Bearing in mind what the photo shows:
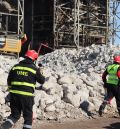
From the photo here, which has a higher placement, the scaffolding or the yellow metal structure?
the scaffolding

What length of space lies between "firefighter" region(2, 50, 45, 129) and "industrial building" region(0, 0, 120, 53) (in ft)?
65.7

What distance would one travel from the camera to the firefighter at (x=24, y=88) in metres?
10.2

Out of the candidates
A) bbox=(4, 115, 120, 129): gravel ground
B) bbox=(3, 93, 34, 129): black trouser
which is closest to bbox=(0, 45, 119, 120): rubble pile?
bbox=(4, 115, 120, 129): gravel ground

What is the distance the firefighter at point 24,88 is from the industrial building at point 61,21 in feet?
65.7

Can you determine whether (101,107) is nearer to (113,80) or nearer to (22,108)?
(113,80)

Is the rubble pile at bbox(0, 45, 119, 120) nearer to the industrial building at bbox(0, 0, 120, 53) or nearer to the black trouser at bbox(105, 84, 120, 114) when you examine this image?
the black trouser at bbox(105, 84, 120, 114)

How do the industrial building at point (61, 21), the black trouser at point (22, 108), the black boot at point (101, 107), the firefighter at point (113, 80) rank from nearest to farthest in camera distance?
the black trouser at point (22, 108) < the firefighter at point (113, 80) < the black boot at point (101, 107) < the industrial building at point (61, 21)

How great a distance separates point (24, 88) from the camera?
10.2 m

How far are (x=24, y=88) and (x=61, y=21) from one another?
76.4 ft

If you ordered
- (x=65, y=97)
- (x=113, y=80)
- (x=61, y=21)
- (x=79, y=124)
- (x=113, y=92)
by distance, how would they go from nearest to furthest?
(x=79, y=124), (x=113, y=80), (x=113, y=92), (x=65, y=97), (x=61, y=21)

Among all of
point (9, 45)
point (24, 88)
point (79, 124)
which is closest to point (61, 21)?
point (9, 45)

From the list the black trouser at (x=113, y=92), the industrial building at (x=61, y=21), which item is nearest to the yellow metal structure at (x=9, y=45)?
the industrial building at (x=61, y=21)

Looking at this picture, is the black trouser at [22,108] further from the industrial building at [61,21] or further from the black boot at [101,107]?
the industrial building at [61,21]

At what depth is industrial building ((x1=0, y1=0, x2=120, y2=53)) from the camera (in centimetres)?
3119
